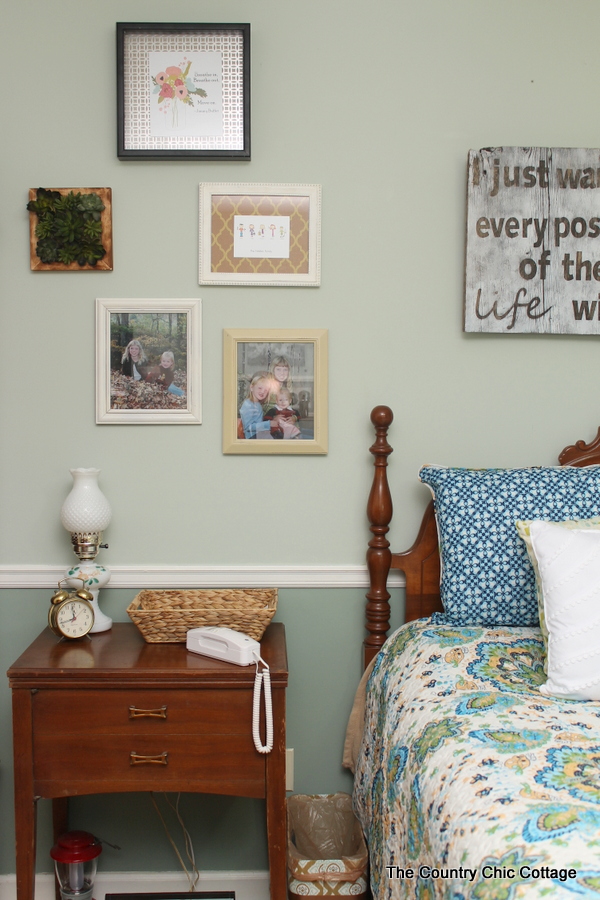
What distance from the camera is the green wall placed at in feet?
6.41

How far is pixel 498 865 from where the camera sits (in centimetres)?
94

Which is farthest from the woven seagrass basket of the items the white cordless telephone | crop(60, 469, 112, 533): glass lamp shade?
crop(60, 469, 112, 533): glass lamp shade

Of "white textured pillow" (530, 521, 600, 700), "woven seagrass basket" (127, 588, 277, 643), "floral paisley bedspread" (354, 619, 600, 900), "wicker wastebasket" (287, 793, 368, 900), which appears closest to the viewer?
"floral paisley bedspread" (354, 619, 600, 900)

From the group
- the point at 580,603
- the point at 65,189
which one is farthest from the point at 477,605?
the point at 65,189

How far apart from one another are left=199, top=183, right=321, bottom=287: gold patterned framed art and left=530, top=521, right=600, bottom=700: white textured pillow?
97 centimetres

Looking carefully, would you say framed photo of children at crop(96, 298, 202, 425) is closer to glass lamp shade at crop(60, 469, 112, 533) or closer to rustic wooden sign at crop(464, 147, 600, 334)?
glass lamp shade at crop(60, 469, 112, 533)

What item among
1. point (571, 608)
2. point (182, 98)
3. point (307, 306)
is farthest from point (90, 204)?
point (571, 608)

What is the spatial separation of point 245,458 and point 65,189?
2.92 ft

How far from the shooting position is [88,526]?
1.86 metres

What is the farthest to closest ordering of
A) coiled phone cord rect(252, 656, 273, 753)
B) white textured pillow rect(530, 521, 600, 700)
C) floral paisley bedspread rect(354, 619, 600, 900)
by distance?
coiled phone cord rect(252, 656, 273, 753)
white textured pillow rect(530, 521, 600, 700)
floral paisley bedspread rect(354, 619, 600, 900)

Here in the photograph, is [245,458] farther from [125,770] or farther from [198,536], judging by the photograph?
[125,770]

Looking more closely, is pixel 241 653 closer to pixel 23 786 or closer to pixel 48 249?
pixel 23 786

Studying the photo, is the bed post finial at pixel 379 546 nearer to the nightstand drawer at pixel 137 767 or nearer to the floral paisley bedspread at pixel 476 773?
the floral paisley bedspread at pixel 476 773

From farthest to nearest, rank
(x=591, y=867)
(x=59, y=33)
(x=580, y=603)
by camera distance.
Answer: (x=59, y=33) < (x=580, y=603) < (x=591, y=867)
